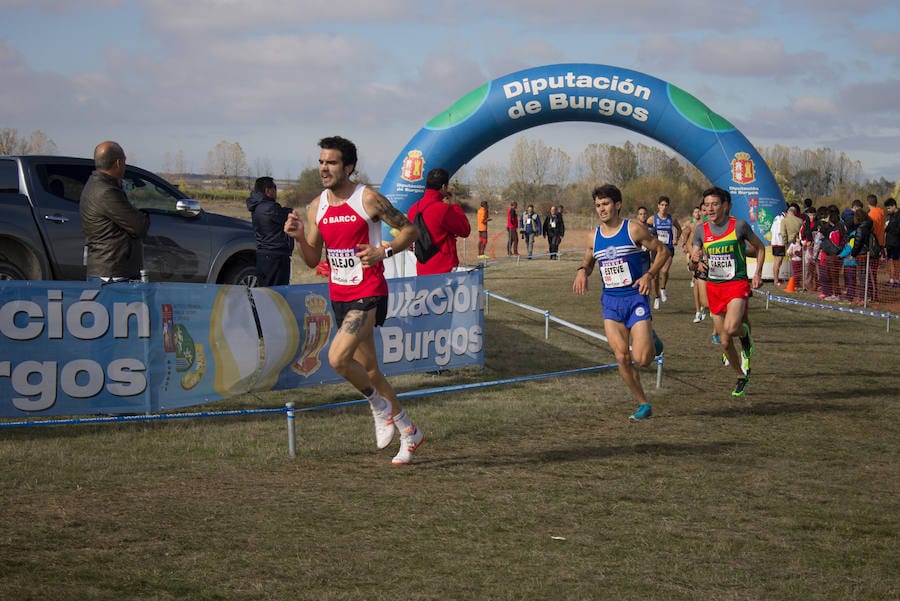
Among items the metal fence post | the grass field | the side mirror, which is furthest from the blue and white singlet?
the side mirror

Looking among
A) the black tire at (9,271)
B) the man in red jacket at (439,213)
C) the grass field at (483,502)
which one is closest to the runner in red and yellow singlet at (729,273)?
the grass field at (483,502)

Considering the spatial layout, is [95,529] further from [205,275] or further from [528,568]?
[205,275]

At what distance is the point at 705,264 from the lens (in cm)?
991

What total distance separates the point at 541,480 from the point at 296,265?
23.0m

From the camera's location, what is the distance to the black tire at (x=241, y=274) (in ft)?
40.9

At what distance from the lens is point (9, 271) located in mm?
10289

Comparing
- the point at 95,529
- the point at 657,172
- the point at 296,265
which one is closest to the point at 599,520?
the point at 95,529

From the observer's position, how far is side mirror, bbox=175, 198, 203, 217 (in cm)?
1095

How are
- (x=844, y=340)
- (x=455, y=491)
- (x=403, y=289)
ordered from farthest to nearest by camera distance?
(x=844, y=340)
(x=403, y=289)
(x=455, y=491)

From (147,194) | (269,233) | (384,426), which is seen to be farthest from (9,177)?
(384,426)

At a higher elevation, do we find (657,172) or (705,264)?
(657,172)

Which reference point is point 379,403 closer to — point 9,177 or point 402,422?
point 402,422

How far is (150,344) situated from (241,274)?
4.85 metres

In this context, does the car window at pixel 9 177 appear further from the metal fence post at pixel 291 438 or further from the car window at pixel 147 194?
the metal fence post at pixel 291 438
